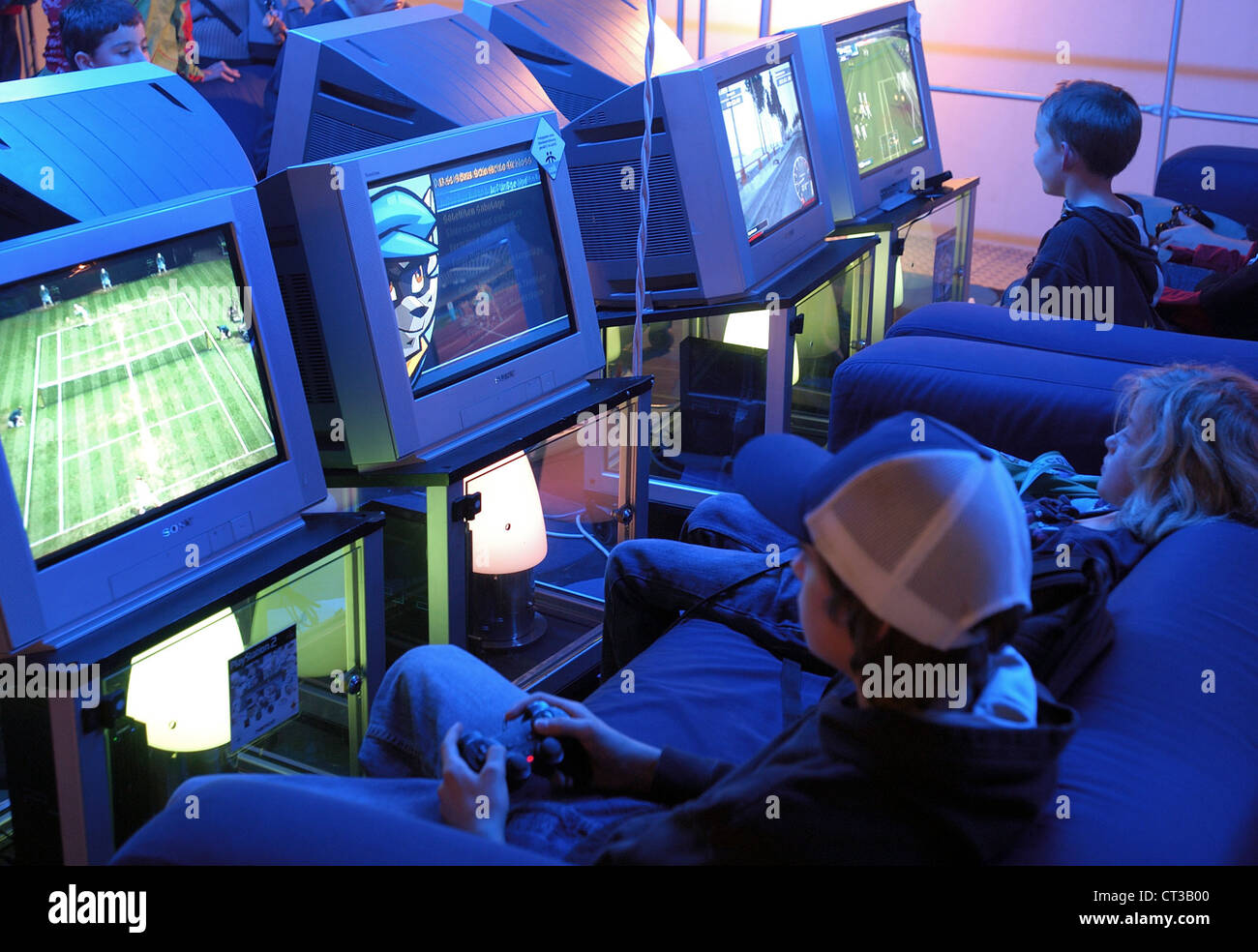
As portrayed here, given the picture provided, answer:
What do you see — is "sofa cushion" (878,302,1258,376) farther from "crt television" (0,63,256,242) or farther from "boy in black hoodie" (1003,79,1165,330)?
"crt television" (0,63,256,242)

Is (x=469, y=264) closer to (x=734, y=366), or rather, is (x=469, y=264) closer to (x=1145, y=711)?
(x=734, y=366)

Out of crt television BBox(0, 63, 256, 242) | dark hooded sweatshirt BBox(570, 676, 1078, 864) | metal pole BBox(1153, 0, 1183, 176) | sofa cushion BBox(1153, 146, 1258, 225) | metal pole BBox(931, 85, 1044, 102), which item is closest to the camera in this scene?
dark hooded sweatshirt BBox(570, 676, 1078, 864)

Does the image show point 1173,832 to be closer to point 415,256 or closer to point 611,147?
point 415,256

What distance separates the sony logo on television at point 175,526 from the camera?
1.44 m

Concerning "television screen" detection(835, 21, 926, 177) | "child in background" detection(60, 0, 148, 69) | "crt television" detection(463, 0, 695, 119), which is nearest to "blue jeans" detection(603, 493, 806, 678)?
"crt television" detection(463, 0, 695, 119)

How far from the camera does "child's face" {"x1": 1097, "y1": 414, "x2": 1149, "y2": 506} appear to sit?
1.65m

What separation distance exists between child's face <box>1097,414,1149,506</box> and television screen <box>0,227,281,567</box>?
112cm

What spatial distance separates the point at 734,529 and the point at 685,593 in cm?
21

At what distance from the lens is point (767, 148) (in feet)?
8.86

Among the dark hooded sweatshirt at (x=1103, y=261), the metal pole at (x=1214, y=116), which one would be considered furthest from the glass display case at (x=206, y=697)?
the metal pole at (x=1214, y=116)

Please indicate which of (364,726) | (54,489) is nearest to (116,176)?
(54,489)

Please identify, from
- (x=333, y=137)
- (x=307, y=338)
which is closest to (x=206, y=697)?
(x=307, y=338)

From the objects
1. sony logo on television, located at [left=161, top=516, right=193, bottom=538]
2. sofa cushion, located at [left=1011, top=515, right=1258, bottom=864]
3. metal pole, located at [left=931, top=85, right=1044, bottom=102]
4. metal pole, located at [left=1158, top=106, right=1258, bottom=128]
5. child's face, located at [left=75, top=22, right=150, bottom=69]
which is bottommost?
sofa cushion, located at [left=1011, top=515, right=1258, bottom=864]
